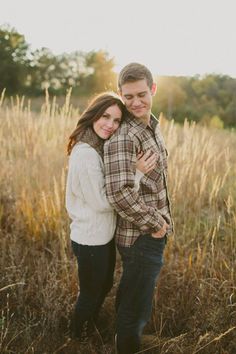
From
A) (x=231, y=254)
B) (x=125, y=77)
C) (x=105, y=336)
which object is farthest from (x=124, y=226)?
(x=231, y=254)

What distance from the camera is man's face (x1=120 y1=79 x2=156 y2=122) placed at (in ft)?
6.39

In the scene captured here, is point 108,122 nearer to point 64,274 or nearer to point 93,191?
point 93,191

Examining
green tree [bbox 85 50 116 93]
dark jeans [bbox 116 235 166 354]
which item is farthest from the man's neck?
green tree [bbox 85 50 116 93]

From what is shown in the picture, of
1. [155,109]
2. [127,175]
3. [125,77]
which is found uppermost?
[125,77]

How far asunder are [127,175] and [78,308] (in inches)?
34.6

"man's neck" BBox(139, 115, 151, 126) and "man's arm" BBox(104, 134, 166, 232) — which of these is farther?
"man's neck" BBox(139, 115, 151, 126)

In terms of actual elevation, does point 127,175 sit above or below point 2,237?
above

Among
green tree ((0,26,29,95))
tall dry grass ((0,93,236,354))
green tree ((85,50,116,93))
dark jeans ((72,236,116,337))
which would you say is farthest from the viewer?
green tree ((85,50,116,93))

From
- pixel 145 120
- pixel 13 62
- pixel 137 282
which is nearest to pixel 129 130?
pixel 145 120

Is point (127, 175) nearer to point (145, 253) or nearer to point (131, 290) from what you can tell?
point (145, 253)

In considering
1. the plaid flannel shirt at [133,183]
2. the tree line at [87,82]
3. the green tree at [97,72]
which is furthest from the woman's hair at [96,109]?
the green tree at [97,72]

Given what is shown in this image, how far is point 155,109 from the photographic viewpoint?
27703mm

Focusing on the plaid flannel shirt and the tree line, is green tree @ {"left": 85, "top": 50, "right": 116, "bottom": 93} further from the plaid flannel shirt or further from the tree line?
the plaid flannel shirt

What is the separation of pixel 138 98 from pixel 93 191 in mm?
479
